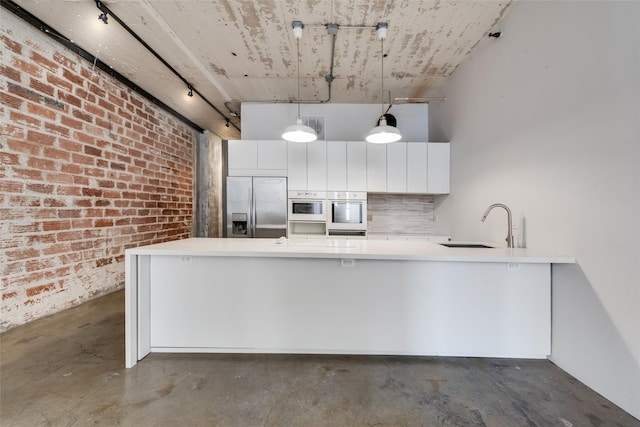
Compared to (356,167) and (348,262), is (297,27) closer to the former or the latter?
(356,167)

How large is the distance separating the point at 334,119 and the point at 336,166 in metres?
1.01

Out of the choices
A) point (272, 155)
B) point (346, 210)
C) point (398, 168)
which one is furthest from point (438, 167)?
point (272, 155)

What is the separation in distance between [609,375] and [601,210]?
95 cm

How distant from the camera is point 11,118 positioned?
6.78 feet

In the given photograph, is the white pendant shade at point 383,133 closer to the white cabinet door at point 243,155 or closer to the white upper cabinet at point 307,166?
the white upper cabinet at point 307,166

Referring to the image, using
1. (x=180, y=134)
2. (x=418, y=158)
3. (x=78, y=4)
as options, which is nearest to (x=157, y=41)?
(x=78, y=4)

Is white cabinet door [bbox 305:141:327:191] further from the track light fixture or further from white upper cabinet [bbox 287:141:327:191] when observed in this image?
the track light fixture

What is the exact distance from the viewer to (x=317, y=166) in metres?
3.48

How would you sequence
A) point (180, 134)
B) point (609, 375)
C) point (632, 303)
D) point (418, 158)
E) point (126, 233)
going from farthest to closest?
point (180, 134), point (418, 158), point (126, 233), point (609, 375), point (632, 303)

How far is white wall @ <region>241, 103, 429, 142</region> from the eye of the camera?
3961mm

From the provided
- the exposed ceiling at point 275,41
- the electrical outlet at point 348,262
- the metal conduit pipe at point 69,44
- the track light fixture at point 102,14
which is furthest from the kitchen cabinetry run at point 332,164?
the electrical outlet at point 348,262

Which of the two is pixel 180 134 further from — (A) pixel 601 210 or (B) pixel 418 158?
(A) pixel 601 210

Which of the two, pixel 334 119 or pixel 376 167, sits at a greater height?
pixel 334 119

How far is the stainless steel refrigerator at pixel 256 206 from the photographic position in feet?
11.3
